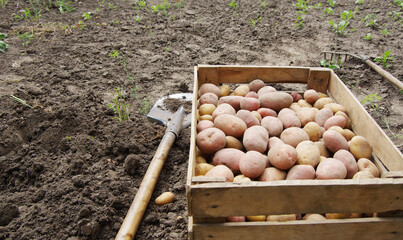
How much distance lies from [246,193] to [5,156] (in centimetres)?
180

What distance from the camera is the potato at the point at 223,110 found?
2014 millimetres

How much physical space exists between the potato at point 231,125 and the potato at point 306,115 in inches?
16.1

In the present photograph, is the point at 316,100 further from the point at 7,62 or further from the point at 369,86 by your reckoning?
the point at 7,62

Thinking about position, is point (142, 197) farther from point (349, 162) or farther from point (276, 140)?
point (349, 162)

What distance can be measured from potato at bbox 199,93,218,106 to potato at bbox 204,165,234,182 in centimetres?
69

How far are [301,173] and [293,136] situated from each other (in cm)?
31

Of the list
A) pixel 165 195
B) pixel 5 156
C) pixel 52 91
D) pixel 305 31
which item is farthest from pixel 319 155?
pixel 305 31

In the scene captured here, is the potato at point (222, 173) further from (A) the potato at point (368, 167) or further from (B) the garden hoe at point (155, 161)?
(A) the potato at point (368, 167)

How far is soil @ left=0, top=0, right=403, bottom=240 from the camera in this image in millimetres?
1923

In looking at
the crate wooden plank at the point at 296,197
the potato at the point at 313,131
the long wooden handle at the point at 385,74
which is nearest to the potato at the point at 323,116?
the potato at the point at 313,131

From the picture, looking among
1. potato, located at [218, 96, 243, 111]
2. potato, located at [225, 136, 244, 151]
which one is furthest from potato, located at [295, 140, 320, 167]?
potato, located at [218, 96, 243, 111]

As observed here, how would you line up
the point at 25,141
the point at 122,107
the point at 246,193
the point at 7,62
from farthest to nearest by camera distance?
the point at 7,62 < the point at 122,107 < the point at 25,141 < the point at 246,193

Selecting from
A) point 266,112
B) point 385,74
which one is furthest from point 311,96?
point 385,74

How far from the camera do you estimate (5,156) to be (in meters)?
2.25
